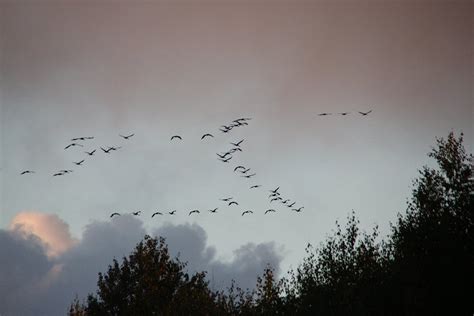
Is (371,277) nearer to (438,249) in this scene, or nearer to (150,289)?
(438,249)

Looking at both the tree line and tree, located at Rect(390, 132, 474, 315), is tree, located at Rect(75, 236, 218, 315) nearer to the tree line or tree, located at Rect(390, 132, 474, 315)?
the tree line

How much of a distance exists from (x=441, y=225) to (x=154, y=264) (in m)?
31.6

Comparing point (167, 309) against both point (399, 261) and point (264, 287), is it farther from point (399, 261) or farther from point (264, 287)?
point (399, 261)

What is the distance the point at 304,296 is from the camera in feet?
127

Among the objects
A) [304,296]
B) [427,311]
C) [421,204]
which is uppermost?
[421,204]

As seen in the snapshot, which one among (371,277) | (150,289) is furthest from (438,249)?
(150,289)

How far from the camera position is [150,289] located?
1671 inches

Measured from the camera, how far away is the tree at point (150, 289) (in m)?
40.4

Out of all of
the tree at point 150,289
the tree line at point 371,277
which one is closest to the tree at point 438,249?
the tree line at point 371,277

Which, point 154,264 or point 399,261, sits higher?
point 154,264

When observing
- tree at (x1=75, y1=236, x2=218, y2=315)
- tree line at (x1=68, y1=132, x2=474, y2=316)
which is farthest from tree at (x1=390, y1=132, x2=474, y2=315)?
tree at (x1=75, y1=236, x2=218, y2=315)

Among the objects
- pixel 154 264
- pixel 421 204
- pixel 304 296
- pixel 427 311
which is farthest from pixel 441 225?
pixel 154 264

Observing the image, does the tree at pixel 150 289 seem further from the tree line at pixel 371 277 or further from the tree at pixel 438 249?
the tree at pixel 438 249

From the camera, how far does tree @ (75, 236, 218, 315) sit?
40.4 metres
